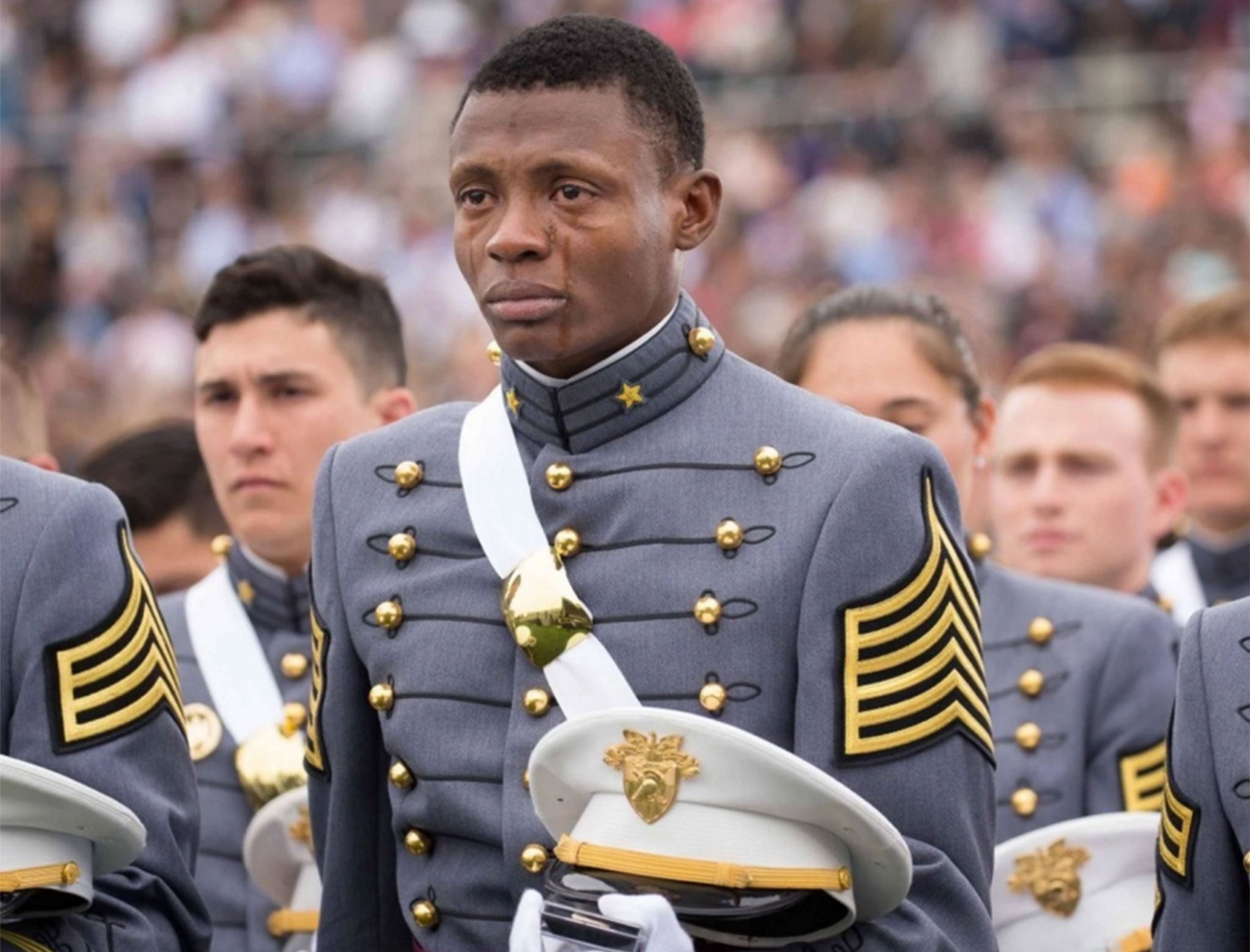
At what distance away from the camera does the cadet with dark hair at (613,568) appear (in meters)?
3.86

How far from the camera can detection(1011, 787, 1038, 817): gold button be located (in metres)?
5.50

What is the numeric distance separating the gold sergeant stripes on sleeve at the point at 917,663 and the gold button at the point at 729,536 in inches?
7.4

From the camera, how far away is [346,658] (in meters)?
4.19

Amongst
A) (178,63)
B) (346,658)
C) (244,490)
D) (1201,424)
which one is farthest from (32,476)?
(178,63)

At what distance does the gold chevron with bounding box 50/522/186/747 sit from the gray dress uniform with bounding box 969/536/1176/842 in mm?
2002

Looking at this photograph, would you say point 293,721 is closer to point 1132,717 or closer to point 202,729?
point 202,729

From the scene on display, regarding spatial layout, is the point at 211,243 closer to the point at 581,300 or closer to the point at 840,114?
the point at 840,114

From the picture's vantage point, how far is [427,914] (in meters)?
3.99

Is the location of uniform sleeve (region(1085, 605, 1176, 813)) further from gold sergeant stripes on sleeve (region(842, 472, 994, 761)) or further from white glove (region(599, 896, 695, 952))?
white glove (region(599, 896, 695, 952))

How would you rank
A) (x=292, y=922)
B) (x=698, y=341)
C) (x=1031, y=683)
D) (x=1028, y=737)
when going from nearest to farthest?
(x=698, y=341) < (x=292, y=922) < (x=1028, y=737) < (x=1031, y=683)

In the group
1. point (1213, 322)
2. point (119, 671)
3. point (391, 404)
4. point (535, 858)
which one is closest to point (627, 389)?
point (535, 858)

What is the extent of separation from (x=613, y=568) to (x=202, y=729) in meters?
1.81

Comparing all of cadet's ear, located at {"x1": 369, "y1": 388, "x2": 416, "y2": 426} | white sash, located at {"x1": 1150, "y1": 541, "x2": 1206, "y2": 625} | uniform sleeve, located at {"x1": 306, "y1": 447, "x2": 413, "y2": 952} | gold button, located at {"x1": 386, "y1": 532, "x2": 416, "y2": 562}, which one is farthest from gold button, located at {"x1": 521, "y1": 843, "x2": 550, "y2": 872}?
white sash, located at {"x1": 1150, "y1": 541, "x2": 1206, "y2": 625}

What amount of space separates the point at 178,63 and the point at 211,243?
2.22m
